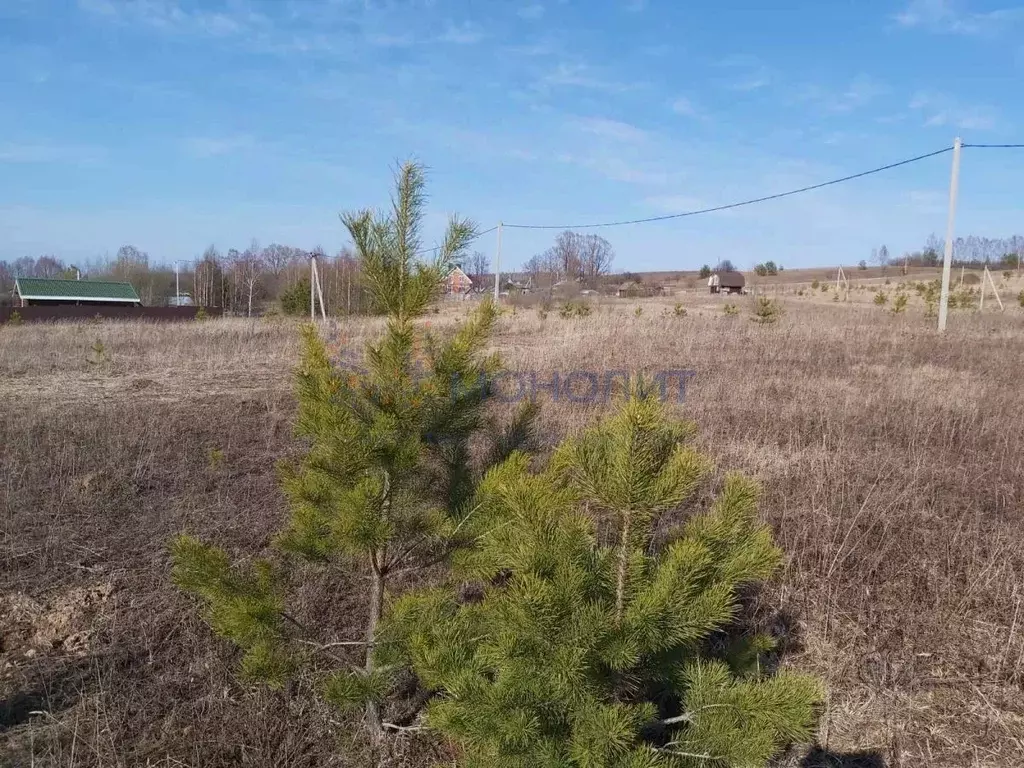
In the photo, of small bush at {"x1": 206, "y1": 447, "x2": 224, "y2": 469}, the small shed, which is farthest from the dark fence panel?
the small shed

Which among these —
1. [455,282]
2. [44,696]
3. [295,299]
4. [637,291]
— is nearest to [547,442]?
[455,282]

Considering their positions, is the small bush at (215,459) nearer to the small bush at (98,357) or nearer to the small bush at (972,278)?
the small bush at (98,357)

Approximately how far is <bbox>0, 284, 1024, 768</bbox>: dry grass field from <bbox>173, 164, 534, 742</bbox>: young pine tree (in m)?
0.24

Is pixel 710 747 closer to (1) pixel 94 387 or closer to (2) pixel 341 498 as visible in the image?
(2) pixel 341 498

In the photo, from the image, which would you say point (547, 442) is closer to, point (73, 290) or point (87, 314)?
point (87, 314)

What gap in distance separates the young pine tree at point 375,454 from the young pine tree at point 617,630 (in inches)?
21.4

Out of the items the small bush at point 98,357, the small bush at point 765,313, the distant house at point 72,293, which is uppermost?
the distant house at point 72,293

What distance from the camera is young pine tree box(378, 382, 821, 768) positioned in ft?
4.93

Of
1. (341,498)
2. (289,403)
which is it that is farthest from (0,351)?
(341,498)

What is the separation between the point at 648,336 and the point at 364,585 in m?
10.5

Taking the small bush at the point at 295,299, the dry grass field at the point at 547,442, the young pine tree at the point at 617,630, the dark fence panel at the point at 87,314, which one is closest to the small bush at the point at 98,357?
the dry grass field at the point at 547,442

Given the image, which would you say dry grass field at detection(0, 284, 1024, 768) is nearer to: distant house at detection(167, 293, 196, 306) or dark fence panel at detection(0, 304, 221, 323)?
dark fence panel at detection(0, 304, 221, 323)

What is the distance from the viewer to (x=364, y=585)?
344 centimetres

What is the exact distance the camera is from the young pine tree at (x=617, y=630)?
150 centimetres
